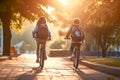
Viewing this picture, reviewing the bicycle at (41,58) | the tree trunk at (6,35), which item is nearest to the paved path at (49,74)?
the bicycle at (41,58)

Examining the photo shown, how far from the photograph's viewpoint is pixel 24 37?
107375 mm

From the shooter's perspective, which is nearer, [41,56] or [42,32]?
[41,56]

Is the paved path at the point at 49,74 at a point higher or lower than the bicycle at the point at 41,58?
lower

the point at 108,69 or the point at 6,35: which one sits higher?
the point at 6,35

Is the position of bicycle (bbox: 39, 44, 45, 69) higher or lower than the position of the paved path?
higher

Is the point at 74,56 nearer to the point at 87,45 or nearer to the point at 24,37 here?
the point at 87,45

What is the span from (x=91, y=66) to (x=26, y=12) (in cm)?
1024

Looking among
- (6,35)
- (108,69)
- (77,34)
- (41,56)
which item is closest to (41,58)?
(41,56)

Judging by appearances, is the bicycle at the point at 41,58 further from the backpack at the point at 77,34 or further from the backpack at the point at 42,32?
the backpack at the point at 77,34

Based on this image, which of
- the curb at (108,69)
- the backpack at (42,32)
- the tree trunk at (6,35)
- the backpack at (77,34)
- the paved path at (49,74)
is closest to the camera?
the paved path at (49,74)

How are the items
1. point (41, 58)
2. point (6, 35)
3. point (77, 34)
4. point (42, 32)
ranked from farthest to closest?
point (6, 35) → point (77, 34) → point (42, 32) → point (41, 58)

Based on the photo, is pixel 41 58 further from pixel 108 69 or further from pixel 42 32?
pixel 108 69

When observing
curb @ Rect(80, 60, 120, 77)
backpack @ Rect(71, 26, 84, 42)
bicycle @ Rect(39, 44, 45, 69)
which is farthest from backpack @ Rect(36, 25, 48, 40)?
curb @ Rect(80, 60, 120, 77)

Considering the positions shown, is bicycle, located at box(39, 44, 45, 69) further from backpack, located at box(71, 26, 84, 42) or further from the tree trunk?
the tree trunk
